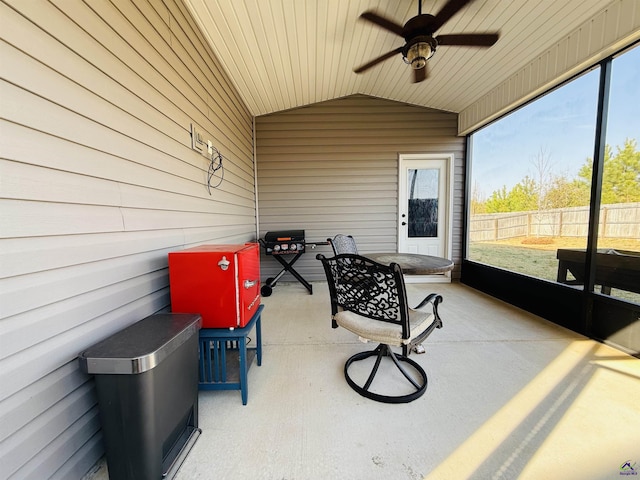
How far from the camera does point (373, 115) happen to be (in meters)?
4.20

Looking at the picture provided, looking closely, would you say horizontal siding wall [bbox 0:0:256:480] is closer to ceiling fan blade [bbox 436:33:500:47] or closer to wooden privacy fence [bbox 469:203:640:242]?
ceiling fan blade [bbox 436:33:500:47]

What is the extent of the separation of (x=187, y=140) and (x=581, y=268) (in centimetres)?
401

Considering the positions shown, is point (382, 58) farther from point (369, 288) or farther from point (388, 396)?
point (388, 396)

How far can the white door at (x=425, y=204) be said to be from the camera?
14.1 ft

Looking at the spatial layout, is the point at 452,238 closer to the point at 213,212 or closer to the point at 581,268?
the point at 581,268

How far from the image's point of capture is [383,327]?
1511 mm

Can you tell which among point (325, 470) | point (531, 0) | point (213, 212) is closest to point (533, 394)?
point (325, 470)

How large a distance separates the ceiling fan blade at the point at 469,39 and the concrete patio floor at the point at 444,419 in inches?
103

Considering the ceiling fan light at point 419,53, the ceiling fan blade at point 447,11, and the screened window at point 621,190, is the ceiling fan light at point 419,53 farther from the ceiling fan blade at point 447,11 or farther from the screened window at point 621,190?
the screened window at point 621,190

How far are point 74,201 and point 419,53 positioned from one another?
2.61 meters

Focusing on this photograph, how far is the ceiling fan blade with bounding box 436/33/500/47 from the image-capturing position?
1.98 meters

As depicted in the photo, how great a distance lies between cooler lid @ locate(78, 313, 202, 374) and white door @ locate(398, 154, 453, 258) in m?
3.89

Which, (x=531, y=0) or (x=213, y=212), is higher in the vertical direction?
(x=531, y=0)

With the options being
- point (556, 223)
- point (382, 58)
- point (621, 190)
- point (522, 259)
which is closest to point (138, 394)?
point (382, 58)
